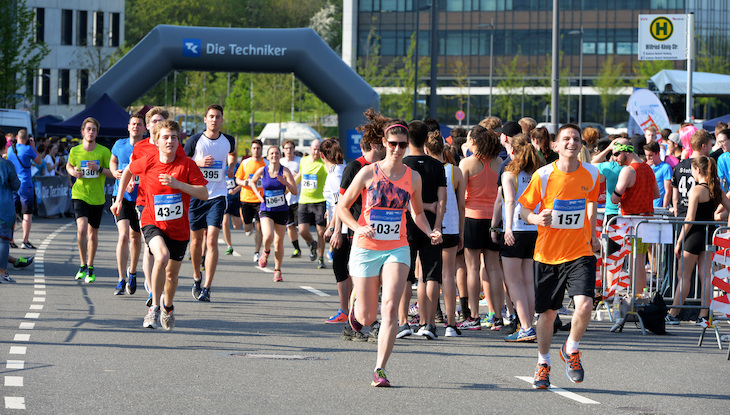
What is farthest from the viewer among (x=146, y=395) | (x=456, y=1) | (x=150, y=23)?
(x=150, y=23)

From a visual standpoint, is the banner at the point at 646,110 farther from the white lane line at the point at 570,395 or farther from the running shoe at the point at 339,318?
the white lane line at the point at 570,395

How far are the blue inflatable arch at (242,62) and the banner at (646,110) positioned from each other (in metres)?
8.86

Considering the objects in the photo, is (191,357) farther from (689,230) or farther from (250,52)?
(250,52)

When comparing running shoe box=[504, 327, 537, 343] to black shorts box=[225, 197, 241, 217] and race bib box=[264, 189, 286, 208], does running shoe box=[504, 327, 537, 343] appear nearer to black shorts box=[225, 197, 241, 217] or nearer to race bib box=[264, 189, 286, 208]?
race bib box=[264, 189, 286, 208]

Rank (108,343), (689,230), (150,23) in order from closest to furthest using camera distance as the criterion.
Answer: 1. (108,343)
2. (689,230)
3. (150,23)

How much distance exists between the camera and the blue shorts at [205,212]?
11.9m

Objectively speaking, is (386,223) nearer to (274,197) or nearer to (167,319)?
(167,319)

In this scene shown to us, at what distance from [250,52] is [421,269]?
18.6 m

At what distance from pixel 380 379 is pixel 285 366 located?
1108mm

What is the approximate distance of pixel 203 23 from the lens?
9969 centimetres

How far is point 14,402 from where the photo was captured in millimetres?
6531

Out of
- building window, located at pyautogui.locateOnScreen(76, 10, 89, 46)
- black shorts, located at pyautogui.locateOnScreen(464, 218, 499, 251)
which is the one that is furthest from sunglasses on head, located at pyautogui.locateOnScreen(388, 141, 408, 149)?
building window, located at pyautogui.locateOnScreen(76, 10, 89, 46)

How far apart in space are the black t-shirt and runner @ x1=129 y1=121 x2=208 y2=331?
600 cm

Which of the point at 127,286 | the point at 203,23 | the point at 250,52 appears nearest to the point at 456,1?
the point at 203,23
